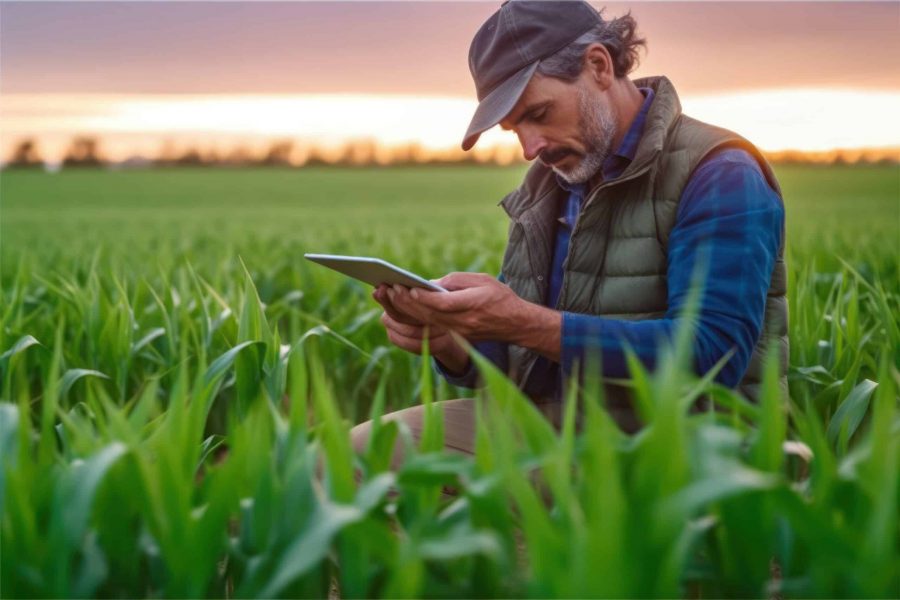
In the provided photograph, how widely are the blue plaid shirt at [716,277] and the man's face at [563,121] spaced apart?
1.04ft

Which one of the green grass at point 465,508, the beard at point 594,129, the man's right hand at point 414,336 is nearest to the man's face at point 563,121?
the beard at point 594,129

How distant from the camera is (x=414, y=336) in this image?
281 centimetres

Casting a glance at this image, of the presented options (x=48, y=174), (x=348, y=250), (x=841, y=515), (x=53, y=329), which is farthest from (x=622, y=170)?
(x=48, y=174)

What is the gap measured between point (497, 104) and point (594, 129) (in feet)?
0.87

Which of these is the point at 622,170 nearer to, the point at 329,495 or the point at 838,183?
the point at 329,495

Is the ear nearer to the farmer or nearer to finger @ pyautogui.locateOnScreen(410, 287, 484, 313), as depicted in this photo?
the farmer

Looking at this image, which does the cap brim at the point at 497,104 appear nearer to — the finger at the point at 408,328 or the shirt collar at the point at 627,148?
the shirt collar at the point at 627,148

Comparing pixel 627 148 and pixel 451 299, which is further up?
pixel 627 148

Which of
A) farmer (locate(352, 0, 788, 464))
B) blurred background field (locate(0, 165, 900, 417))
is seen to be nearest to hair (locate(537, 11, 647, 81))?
farmer (locate(352, 0, 788, 464))

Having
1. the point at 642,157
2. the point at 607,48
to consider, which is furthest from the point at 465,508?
the point at 607,48

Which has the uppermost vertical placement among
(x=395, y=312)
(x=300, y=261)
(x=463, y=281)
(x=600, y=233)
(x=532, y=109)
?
(x=532, y=109)

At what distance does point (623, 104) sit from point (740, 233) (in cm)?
58

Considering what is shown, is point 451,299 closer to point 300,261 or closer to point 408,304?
point 408,304

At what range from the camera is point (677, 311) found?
2498mm
